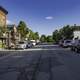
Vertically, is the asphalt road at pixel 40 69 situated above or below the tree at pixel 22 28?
below

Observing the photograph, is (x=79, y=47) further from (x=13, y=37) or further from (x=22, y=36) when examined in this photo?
(x=22, y=36)

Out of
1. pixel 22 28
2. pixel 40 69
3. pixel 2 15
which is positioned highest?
pixel 2 15

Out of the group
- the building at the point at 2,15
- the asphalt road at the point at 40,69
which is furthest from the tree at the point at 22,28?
the asphalt road at the point at 40,69

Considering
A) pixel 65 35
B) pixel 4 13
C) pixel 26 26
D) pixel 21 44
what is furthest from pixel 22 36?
pixel 21 44

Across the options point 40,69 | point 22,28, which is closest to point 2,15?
point 22,28

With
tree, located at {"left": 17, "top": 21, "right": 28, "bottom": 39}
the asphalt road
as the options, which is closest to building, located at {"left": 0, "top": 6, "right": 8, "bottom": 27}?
tree, located at {"left": 17, "top": 21, "right": 28, "bottom": 39}

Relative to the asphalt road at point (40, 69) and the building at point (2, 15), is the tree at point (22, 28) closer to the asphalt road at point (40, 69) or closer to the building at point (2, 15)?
the building at point (2, 15)

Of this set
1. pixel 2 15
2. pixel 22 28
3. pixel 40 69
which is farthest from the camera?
pixel 22 28

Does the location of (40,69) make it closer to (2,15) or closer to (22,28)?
(2,15)

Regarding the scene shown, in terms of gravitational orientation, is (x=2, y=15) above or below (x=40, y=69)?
above

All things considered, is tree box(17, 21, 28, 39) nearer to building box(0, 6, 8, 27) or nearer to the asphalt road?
building box(0, 6, 8, 27)

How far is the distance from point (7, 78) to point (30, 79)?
1267 mm

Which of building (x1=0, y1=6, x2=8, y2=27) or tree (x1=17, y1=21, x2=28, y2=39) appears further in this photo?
tree (x1=17, y1=21, x2=28, y2=39)

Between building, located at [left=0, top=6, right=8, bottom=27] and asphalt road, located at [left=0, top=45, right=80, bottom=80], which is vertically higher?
building, located at [left=0, top=6, right=8, bottom=27]
